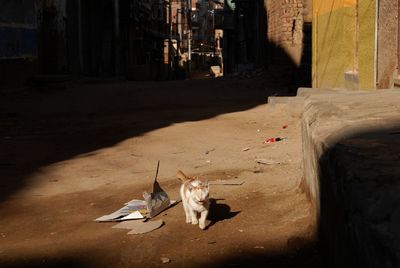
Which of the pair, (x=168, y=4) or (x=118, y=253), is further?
(x=168, y=4)

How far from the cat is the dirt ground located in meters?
0.08

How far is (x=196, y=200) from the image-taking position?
4.10 m

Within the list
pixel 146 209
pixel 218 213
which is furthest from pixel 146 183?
pixel 218 213

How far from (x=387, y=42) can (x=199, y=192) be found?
14.5 ft

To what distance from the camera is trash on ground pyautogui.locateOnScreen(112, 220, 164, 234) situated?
169 inches

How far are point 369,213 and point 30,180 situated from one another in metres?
5.08

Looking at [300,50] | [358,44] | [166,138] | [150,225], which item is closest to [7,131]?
[166,138]

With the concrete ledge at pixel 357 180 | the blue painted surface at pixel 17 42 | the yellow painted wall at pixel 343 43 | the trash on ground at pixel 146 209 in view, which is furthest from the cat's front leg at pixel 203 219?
the blue painted surface at pixel 17 42

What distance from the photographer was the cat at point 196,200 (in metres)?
4.07

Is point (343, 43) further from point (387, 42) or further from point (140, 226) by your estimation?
point (140, 226)

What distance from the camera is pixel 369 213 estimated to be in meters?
1.99

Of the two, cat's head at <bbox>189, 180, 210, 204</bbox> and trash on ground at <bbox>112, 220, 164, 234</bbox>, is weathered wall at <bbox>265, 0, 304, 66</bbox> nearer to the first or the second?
trash on ground at <bbox>112, 220, 164, 234</bbox>

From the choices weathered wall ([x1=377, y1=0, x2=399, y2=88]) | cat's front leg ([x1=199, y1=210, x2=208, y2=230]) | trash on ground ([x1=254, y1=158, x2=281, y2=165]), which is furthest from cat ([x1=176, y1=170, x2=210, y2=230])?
weathered wall ([x1=377, y1=0, x2=399, y2=88])

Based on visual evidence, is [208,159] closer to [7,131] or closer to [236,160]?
[236,160]
